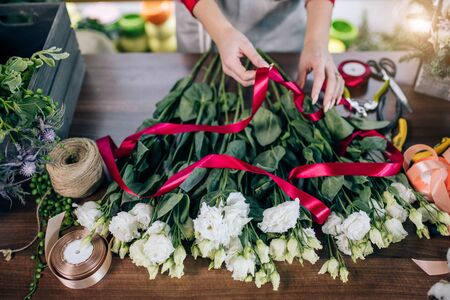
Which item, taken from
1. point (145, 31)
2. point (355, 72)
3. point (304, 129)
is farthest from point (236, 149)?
point (145, 31)

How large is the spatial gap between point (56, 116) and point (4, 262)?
359 mm

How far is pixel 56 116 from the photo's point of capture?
86 centimetres

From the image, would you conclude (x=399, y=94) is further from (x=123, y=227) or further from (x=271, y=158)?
(x=123, y=227)

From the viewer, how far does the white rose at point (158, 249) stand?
2.59 ft

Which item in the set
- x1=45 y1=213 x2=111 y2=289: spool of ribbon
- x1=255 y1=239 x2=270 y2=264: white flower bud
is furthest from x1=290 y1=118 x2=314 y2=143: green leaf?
x1=45 y1=213 x2=111 y2=289: spool of ribbon

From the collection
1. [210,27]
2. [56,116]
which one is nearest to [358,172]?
[210,27]

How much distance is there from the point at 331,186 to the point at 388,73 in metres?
0.57

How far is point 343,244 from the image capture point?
0.86m

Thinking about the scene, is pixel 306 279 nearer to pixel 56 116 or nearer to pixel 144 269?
pixel 144 269

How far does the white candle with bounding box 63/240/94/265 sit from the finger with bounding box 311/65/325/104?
0.63m

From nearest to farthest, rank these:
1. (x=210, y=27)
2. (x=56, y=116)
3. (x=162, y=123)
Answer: (x=56, y=116) → (x=162, y=123) → (x=210, y=27)

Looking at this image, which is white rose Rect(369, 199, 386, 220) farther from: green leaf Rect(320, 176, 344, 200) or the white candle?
the white candle

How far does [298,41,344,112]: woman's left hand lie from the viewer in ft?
3.41

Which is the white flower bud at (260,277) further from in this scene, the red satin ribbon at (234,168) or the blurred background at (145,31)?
the blurred background at (145,31)
